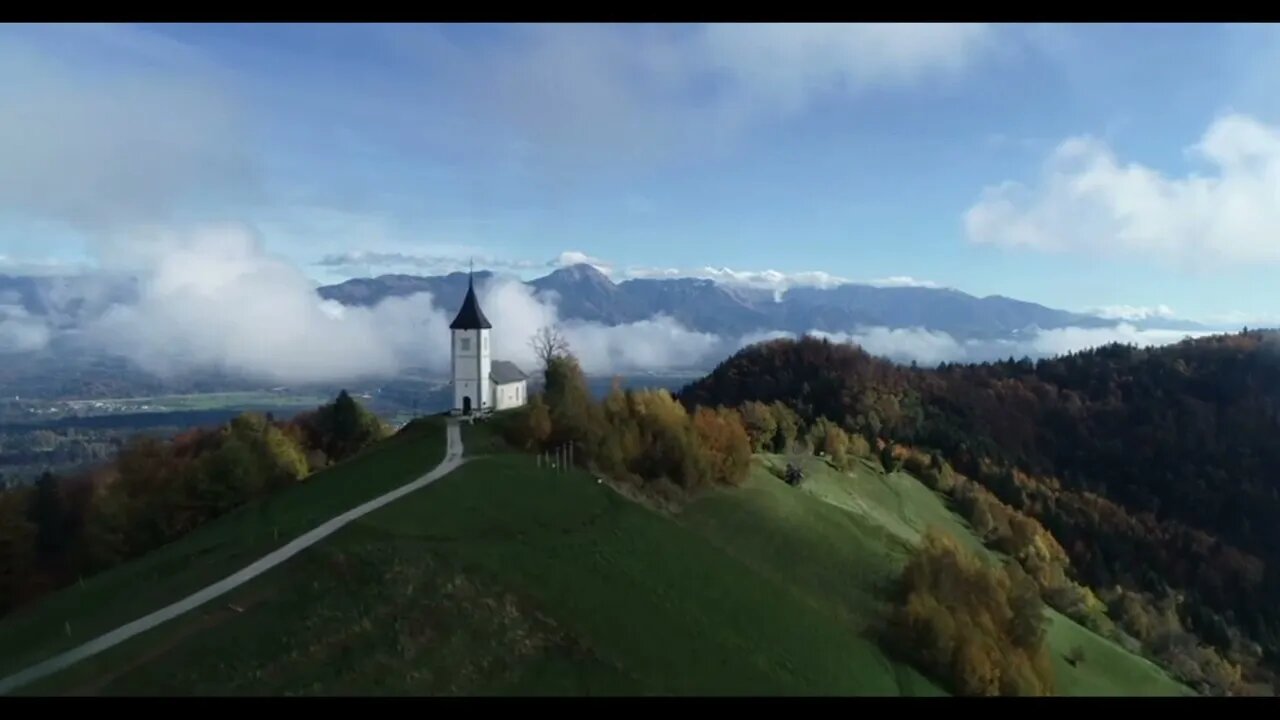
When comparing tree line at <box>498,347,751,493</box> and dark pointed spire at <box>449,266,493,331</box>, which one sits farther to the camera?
dark pointed spire at <box>449,266,493,331</box>

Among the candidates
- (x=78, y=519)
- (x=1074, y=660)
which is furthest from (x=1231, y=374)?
(x=78, y=519)

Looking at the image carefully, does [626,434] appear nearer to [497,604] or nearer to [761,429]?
[497,604]

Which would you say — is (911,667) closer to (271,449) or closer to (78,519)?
(271,449)

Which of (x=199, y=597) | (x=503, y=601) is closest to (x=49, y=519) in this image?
(x=199, y=597)

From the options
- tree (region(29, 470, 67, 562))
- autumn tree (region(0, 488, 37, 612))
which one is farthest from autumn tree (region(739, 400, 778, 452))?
autumn tree (region(0, 488, 37, 612))

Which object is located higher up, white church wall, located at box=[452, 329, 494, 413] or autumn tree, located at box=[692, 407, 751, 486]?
white church wall, located at box=[452, 329, 494, 413]

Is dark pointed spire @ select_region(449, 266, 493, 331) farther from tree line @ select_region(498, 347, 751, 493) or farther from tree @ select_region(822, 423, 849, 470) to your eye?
tree @ select_region(822, 423, 849, 470)
